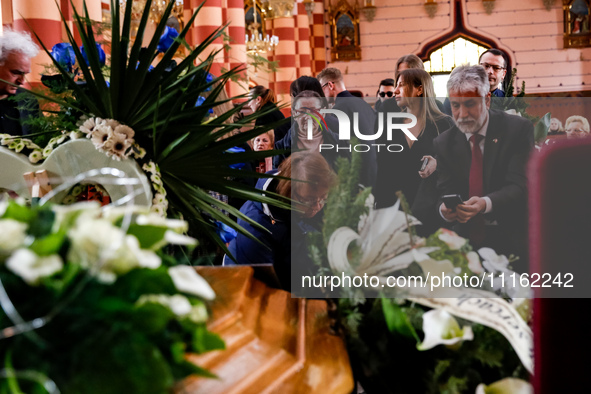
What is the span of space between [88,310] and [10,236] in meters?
0.13

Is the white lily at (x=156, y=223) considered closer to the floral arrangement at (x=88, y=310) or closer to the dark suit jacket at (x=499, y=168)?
the floral arrangement at (x=88, y=310)

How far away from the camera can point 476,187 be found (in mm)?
2299

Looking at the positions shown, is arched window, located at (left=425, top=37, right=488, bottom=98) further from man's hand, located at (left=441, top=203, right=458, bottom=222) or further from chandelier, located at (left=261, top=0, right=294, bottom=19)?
man's hand, located at (left=441, top=203, right=458, bottom=222)

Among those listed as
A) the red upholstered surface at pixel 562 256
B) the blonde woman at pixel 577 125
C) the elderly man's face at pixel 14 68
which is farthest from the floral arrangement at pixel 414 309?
the blonde woman at pixel 577 125

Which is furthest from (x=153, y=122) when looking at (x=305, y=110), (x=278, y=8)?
(x=278, y=8)

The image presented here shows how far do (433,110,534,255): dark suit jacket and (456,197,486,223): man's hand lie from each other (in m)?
0.03

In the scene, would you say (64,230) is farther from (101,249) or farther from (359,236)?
(359,236)

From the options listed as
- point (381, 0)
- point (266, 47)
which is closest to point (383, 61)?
point (381, 0)

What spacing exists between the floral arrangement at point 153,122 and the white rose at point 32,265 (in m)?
1.07

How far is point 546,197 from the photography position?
2.79 ft

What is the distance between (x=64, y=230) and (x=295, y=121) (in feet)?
6.31

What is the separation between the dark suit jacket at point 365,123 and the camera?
199 cm

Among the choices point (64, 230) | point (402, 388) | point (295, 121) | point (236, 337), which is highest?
point (295, 121)

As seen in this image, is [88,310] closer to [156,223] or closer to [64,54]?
[156,223]
